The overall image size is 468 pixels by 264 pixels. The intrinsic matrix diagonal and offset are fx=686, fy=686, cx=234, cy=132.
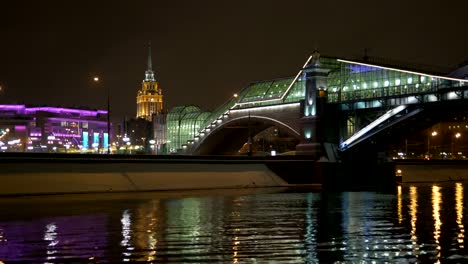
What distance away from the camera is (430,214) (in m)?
38.9

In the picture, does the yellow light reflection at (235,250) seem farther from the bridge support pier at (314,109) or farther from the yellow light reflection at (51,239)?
the bridge support pier at (314,109)

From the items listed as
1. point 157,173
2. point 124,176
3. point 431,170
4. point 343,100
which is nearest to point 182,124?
point 431,170

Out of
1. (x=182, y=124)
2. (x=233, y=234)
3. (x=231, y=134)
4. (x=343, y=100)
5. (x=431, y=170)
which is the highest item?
(x=343, y=100)

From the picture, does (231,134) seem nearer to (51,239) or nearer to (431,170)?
(431,170)

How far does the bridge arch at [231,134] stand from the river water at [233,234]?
246 feet

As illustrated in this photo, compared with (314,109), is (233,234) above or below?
below

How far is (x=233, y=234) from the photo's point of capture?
1105 inches

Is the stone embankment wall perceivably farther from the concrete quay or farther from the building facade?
the building facade

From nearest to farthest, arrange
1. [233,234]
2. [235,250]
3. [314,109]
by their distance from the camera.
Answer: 1. [235,250]
2. [233,234]
3. [314,109]

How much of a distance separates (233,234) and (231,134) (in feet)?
347

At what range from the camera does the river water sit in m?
21.9

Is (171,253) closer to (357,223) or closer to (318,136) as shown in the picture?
(357,223)

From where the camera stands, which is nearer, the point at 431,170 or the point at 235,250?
the point at 235,250

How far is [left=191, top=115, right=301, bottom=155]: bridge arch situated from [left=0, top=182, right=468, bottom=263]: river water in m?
75.1
